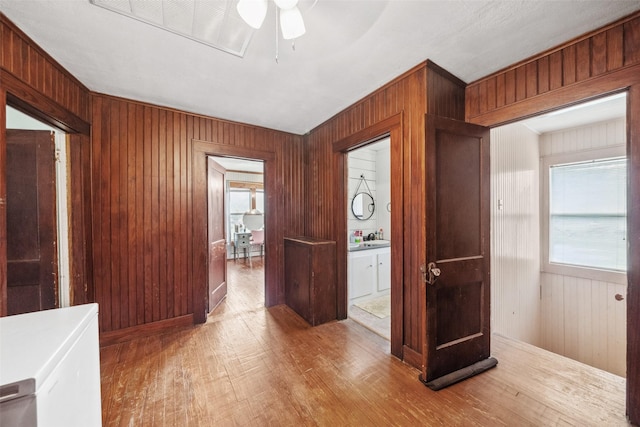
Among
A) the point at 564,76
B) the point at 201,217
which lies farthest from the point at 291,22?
the point at 201,217

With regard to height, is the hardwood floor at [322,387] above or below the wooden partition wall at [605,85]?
below

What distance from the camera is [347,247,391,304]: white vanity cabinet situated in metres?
3.61

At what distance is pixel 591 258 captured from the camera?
3.28 meters

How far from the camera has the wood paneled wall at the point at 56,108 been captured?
152 centimetres

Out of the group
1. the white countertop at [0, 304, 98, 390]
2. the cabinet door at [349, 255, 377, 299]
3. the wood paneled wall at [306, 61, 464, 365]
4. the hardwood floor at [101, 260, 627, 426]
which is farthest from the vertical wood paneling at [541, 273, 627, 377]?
the white countertop at [0, 304, 98, 390]

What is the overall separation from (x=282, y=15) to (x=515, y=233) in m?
3.73

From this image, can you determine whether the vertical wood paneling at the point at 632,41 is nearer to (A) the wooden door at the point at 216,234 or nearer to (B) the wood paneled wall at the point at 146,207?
(B) the wood paneled wall at the point at 146,207

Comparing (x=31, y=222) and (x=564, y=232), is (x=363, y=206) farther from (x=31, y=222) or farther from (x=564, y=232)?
(x=31, y=222)

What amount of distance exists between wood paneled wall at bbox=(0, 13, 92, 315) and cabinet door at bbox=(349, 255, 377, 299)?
3.06m

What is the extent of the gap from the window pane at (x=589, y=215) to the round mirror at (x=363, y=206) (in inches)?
108

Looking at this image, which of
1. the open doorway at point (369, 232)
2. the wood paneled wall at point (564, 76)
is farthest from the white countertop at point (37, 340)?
the wood paneled wall at point (564, 76)

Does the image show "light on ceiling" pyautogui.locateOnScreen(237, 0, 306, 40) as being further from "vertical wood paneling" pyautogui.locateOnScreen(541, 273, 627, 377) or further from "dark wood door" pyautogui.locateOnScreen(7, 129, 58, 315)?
"vertical wood paneling" pyautogui.locateOnScreen(541, 273, 627, 377)

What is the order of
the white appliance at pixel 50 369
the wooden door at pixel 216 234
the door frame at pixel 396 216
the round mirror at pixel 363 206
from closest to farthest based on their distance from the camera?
the white appliance at pixel 50 369 → the door frame at pixel 396 216 → the wooden door at pixel 216 234 → the round mirror at pixel 363 206

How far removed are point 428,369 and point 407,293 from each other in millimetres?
592
